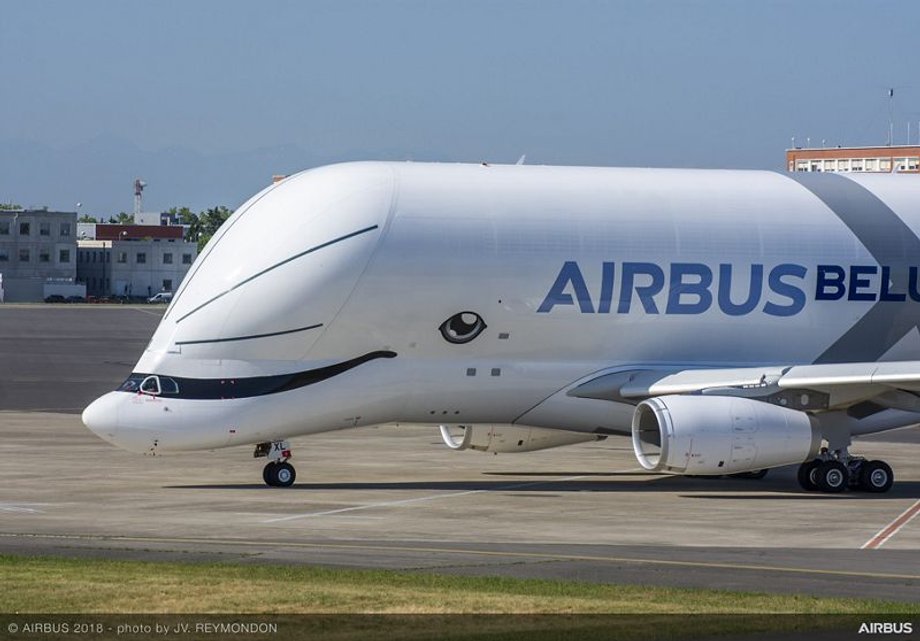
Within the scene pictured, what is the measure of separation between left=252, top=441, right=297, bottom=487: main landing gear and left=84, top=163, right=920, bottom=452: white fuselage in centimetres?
70

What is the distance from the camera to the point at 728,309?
3581 centimetres

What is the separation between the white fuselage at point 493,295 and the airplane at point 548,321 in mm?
44

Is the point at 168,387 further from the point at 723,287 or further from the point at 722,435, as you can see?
the point at 723,287

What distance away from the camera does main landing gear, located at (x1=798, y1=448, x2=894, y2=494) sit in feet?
113

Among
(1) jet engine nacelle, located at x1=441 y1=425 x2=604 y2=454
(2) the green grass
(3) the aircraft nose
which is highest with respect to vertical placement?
(3) the aircraft nose

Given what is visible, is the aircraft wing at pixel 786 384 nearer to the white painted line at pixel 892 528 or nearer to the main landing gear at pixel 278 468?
the white painted line at pixel 892 528

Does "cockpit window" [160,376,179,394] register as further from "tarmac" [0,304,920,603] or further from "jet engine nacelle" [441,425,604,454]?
"jet engine nacelle" [441,425,604,454]

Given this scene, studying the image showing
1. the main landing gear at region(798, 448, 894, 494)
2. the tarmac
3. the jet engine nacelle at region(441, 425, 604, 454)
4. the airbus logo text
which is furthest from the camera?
the jet engine nacelle at region(441, 425, 604, 454)

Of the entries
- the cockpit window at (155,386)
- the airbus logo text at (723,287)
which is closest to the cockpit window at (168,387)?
the cockpit window at (155,386)

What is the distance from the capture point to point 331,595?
19328 mm

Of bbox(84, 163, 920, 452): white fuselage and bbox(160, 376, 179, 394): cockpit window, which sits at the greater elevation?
bbox(84, 163, 920, 452): white fuselage

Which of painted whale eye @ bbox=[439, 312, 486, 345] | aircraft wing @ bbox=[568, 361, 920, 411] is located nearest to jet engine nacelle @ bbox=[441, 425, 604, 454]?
aircraft wing @ bbox=[568, 361, 920, 411]

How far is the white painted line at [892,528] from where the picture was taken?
85.8ft

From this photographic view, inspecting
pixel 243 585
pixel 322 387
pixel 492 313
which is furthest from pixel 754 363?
pixel 243 585
